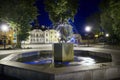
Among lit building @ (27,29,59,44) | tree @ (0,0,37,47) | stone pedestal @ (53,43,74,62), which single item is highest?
tree @ (0,0,37,47)

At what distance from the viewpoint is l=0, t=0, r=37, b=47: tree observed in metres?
30.8

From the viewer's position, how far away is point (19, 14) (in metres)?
31.4

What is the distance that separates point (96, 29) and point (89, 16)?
852 cm

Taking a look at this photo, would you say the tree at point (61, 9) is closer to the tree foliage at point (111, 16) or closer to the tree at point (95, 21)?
the tree foliage at point (111, 16)

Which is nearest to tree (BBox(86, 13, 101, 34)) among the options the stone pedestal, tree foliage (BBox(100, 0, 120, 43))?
tree foliage (BBox(100, 0, 120, 43))

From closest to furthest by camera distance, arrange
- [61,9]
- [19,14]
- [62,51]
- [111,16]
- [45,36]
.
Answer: [62,51]
[61,9]
[19,14]
[111,16]
[45,36]

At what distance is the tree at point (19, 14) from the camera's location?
30797mm

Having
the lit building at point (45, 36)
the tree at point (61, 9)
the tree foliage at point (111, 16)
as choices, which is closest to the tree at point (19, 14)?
the tree at point (61, 9)

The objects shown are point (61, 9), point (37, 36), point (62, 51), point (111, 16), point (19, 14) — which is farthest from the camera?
point (37, 36)

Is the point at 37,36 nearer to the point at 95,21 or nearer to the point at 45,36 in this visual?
the point at 45,36

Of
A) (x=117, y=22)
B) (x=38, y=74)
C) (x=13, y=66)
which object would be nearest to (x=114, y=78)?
(x=38, y=74)

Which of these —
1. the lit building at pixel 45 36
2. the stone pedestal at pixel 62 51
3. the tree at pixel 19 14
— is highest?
the tree at pixel 19 14

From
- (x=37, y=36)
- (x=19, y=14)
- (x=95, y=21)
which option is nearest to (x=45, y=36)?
(x=37, y=36)

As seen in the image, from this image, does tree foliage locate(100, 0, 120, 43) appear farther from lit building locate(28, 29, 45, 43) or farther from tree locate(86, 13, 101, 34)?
lit building locate(28, 29, 45, 43)
